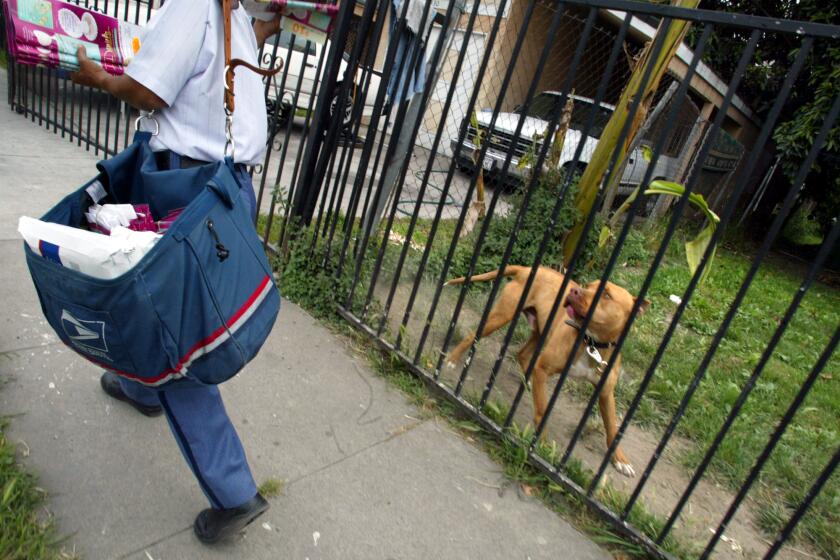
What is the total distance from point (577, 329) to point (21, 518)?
2.41 m

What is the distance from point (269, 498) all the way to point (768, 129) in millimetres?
2317

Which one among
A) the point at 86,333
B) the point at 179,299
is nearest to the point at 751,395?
the point at 179,299

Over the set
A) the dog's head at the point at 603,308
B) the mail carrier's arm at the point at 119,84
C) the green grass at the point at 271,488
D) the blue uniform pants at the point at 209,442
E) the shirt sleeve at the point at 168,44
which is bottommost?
the green grass at the point at 271,488

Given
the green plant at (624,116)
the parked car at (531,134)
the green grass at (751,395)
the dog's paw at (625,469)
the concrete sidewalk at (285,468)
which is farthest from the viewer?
the parked car at (531,134)

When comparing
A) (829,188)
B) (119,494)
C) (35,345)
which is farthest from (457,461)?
(829,188)

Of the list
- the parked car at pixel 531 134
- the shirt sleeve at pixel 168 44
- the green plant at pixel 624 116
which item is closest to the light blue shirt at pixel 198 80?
the shirt sleeve at pixel 168 44

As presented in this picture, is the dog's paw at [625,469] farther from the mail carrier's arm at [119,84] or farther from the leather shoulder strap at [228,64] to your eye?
the mail carrier's arm at [119,84]

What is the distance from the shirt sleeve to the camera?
1.73 metres

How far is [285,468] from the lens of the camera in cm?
233

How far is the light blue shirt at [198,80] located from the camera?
173 cm

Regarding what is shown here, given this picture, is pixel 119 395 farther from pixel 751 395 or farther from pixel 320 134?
pixel 751 395

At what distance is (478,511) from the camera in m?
2.39

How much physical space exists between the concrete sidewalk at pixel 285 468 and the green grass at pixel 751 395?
1422 mm

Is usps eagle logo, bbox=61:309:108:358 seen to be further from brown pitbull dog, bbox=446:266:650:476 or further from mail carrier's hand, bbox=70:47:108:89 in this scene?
brown pitbull dog, bbox=446:266:650:476
